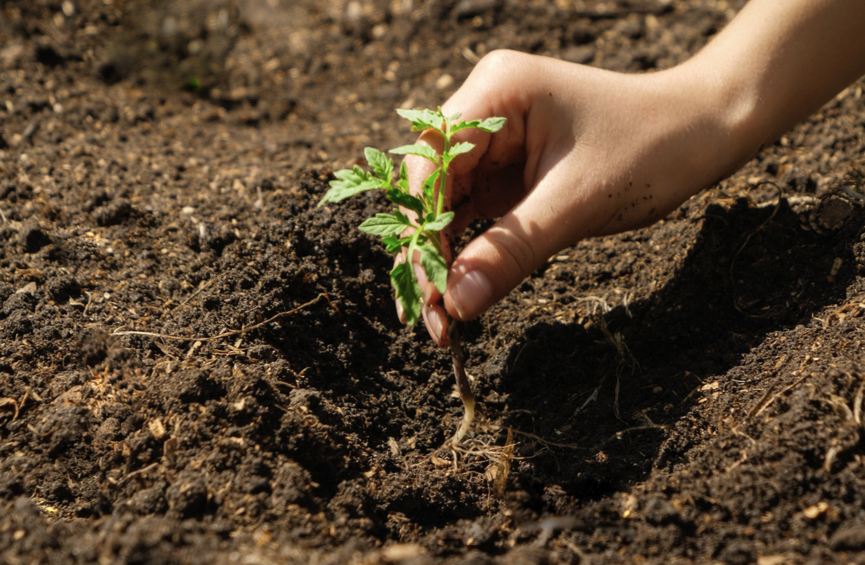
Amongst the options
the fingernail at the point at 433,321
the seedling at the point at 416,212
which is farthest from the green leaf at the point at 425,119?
the fingernail at the point at 433,321

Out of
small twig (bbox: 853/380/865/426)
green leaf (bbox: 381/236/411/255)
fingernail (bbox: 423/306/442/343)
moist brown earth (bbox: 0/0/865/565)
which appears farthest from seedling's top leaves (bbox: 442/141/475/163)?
small twig (bbox: 853/380/865/426)

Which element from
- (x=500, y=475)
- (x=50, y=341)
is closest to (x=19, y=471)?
(x=50, y=341)

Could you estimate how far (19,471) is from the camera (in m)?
2.09

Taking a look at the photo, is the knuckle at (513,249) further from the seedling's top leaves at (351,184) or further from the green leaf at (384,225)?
the seedling's top leaves at (351,184)

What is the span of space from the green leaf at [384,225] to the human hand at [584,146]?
0.89 feet

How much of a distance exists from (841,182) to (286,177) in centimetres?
287

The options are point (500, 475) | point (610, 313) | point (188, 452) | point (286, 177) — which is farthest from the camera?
point (286, 177)

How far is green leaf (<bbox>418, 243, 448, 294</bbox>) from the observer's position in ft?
6.45

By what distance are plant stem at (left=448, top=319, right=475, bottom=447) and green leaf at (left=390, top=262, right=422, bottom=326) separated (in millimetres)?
299

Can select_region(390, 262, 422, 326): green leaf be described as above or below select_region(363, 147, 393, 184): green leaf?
below

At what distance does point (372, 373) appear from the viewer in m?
2.64

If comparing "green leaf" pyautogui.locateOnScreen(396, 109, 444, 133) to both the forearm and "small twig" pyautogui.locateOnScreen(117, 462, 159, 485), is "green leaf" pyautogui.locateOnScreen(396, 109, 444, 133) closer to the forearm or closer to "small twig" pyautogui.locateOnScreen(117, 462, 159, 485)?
the forearm

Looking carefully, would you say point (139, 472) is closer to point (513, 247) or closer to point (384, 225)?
point (384, 225)

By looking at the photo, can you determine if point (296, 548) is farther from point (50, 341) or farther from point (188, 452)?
point (50, 341)
